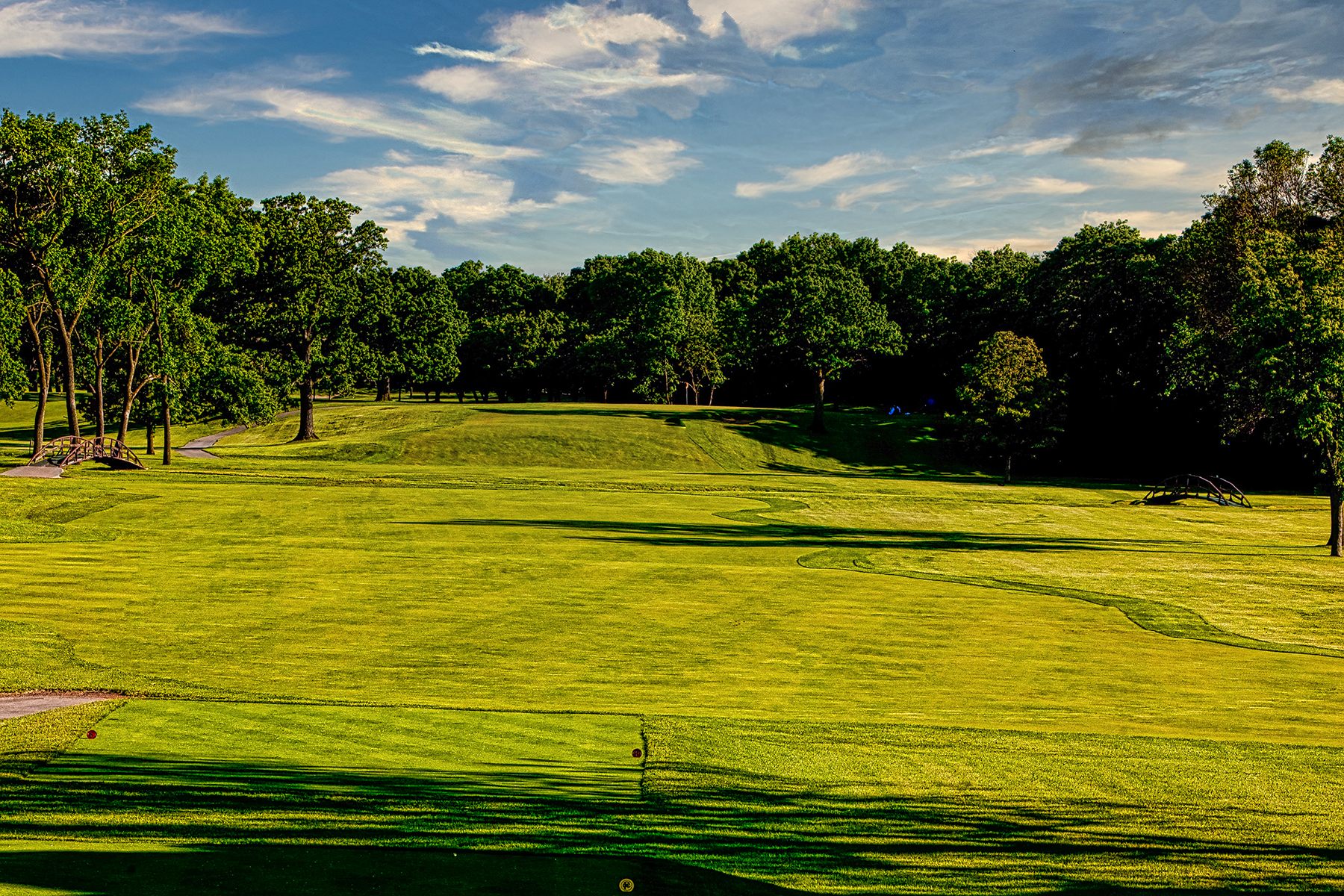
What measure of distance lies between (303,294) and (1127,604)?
6429cm

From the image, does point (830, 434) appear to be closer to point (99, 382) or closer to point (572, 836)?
point (99, 382)

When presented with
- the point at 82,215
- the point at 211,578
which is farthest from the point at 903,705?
the point at 82,215

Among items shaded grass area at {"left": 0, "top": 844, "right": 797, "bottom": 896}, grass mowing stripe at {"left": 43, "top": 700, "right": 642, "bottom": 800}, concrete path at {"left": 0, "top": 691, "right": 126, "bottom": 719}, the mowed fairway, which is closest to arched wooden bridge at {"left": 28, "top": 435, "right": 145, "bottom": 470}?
the mowed fairway

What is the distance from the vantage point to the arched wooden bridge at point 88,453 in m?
48.8

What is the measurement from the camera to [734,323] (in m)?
103

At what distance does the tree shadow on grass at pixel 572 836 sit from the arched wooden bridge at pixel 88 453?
48.1m

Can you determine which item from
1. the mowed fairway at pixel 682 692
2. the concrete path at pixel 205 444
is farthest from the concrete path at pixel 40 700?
the concrete path at pixel 205 444

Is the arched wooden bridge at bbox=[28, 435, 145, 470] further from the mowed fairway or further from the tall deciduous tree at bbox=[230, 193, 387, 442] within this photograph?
the tall deciduous tree at bbox=[230, 193, 387, 442]

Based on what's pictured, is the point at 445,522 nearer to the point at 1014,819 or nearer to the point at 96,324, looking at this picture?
A: the point at 1014,819

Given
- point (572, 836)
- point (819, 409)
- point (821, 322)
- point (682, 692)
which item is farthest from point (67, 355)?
point (819, 409)

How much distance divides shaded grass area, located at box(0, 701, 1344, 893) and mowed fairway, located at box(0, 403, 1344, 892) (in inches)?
2.1

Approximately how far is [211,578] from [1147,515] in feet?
159

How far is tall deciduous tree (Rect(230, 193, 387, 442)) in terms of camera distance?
233 ft

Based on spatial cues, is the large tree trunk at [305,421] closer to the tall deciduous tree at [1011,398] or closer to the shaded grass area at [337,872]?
the tall deciduous tree at [1011,398]
